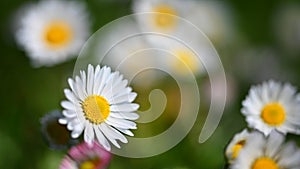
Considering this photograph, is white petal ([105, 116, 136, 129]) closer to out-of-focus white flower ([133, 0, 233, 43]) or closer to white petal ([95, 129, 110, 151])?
white petal ([95, 129, 110, 151])

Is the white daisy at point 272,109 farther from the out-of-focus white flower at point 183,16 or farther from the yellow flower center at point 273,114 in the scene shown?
the out-of-focus white flower at point 183,16

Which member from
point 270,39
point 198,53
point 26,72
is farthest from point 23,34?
point 270,39

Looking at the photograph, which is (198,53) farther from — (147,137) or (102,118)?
(102,118)

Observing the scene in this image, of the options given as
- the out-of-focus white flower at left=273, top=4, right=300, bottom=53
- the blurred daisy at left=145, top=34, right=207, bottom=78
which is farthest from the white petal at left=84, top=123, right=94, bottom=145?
the out-of-focus white flower at left=273, top=4, right=300, bottom=53

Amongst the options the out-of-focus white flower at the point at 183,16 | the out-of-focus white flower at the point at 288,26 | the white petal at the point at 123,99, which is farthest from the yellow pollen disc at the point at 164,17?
the white petal at the point at 123,99

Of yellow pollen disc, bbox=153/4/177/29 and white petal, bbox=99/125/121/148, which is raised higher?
yellow pollen disc, bbox=153/4/177/29

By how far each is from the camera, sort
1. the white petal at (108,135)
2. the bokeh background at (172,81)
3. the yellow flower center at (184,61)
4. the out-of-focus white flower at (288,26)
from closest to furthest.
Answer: the white petal at (108,135) → the bokeh background at (172,81) → the yellow flower center at (184,61) → the out-of-focus white flower at (288,26)
